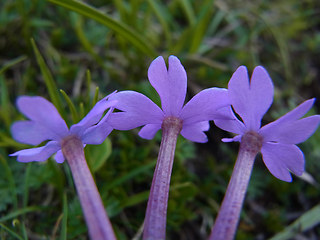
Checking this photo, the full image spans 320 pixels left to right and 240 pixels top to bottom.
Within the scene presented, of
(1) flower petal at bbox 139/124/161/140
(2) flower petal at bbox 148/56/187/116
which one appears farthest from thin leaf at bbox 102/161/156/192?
(2) flower petal at bbox 148/56/187/116

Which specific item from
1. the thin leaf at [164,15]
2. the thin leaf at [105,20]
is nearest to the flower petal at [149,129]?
the thin leaf at [105,20]

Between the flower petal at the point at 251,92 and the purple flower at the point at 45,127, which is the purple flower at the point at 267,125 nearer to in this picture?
the flower petal at the point at 251,92

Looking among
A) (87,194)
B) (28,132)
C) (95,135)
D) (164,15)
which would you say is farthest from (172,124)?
(164,15)

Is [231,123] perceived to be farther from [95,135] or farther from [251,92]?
[95,135]

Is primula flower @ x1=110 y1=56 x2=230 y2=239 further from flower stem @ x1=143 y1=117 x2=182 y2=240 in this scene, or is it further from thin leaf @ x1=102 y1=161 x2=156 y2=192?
thin leaf @ x1=102 y1=161 x2=156 y2=192

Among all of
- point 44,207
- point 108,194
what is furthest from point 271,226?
point 44,207
